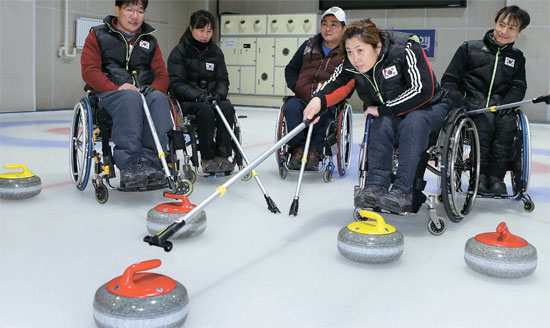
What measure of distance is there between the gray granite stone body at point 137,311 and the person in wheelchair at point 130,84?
4.45 feet

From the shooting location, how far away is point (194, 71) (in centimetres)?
335

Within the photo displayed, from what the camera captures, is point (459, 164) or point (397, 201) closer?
point (397, 201)

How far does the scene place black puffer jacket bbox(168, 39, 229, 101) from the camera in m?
3.26

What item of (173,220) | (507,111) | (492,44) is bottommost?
(173,220)

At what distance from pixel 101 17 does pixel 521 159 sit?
7.15 m

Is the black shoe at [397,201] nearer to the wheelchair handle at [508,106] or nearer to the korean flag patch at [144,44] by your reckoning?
the wheelchair handle at [508,106]

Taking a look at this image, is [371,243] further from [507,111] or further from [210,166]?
[210,166]

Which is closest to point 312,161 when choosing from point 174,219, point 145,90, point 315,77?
point 315,77

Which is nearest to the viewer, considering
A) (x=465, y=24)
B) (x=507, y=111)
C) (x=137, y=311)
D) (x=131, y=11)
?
(x=137, y=311)

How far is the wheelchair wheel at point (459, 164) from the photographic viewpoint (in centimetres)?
213

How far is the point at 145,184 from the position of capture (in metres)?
2.56

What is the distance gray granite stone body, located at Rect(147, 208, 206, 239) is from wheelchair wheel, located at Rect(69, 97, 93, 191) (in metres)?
0.74

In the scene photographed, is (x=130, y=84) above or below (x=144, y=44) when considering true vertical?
below

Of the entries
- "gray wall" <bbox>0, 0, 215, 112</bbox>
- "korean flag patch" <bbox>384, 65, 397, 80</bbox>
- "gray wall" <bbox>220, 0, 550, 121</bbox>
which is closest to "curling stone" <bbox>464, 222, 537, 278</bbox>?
"korean flag patch" <bbox>384, 65, 397, 80</bbox>
